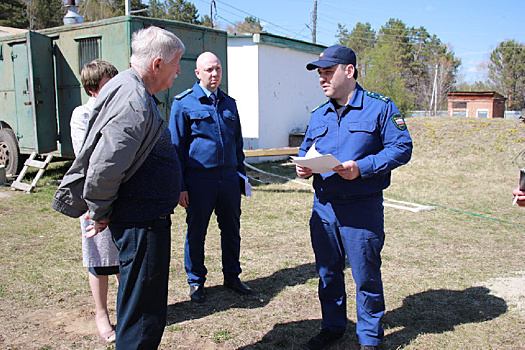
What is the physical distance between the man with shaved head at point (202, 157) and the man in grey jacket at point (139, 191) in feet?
4.32

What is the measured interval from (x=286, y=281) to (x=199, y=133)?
157 centimetres

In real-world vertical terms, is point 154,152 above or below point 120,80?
below

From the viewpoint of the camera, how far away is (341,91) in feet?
8.94

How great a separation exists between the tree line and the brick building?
2993 millimetres

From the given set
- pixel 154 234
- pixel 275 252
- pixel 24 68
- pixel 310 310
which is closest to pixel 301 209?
pixel 275 252

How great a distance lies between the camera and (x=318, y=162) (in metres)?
2.49

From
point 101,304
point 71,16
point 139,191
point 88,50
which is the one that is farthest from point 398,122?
point 71,16

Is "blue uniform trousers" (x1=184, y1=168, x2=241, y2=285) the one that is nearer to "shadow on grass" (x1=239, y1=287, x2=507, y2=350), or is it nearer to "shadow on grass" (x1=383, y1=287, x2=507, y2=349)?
"shadow on grass" (x1=239, y1=287, x2=507, y2=350)

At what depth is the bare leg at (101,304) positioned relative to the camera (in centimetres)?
288

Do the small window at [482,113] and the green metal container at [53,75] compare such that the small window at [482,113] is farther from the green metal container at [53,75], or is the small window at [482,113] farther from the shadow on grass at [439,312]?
the shadow on grass at [439,312]

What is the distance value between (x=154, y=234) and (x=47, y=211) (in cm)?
515

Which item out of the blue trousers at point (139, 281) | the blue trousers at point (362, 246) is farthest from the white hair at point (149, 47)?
the blue trousers at point (362, 246)

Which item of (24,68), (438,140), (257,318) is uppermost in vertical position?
(24,68)

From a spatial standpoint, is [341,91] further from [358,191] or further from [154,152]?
[154,152]
